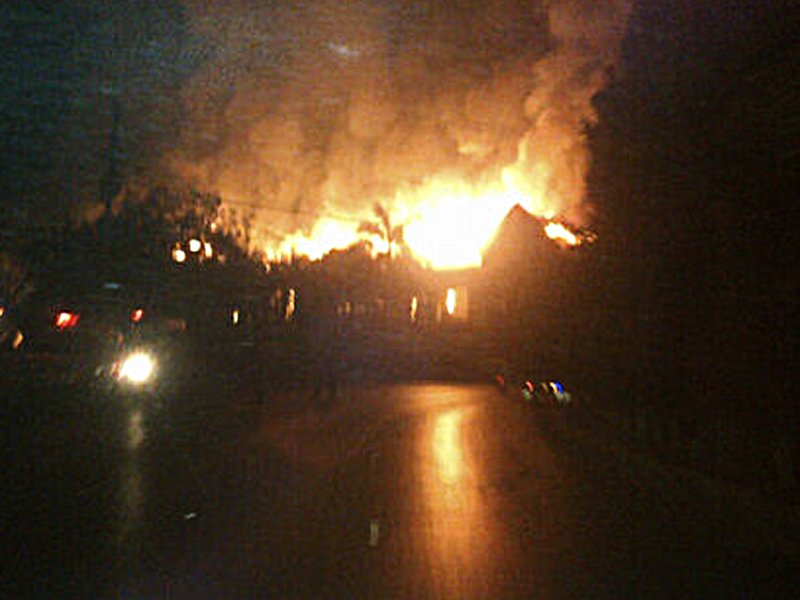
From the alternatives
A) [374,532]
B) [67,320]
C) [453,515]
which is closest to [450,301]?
[67,320]

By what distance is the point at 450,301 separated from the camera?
3878cm

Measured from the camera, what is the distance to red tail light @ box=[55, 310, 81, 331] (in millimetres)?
18172

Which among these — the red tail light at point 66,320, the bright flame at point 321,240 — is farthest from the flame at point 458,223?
the red tail light at point 66,320

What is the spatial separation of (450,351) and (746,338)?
72.7 feet

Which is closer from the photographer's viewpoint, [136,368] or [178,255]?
[136,368]

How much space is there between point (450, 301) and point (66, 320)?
2365cm

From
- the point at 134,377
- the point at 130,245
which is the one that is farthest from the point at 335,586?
the point at 130,245

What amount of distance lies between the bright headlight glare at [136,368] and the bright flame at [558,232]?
656 inches

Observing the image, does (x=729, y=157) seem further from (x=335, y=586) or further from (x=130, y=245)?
(x=130, y=245)

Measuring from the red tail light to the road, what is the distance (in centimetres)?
654

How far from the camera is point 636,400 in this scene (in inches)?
484

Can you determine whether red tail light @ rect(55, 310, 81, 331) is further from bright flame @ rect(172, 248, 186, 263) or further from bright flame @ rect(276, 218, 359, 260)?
bright flame @ rect(276, 218, 359, 260)

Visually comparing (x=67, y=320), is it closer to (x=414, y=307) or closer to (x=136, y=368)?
(x=136, y=368)

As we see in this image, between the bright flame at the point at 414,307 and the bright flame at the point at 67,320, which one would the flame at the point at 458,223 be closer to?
the bright flame at the point at 414,307
